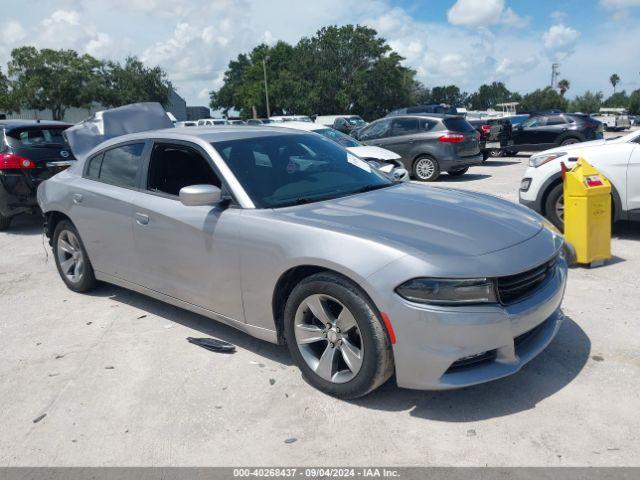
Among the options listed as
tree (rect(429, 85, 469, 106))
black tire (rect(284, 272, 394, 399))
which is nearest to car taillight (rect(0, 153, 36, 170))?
black tire (rect(284, 272, 394, 399))

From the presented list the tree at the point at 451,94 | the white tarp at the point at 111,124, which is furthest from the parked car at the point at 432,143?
the tree at the point at 451,94

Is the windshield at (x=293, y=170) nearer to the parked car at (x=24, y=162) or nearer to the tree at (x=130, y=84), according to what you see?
the parked car at (x=24, y=162)

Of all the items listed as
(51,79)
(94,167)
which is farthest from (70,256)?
(51,79)

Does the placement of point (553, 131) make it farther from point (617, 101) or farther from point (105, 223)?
point (617, 101)

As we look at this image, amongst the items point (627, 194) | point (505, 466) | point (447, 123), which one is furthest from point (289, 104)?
point (505, 466)

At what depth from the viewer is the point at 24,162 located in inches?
337

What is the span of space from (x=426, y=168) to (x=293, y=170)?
389 inches

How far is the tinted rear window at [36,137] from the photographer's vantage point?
28.7 feet

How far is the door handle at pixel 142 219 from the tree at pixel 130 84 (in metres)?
48.5

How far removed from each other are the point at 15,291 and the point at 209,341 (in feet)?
9.49

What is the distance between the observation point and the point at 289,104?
202 feet

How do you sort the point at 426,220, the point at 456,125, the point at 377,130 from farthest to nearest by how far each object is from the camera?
1. the point at 377,130
2. the point at 456,125
3. the point at 426,220

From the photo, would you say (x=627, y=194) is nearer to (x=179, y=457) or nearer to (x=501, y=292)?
(x=501, y=292)

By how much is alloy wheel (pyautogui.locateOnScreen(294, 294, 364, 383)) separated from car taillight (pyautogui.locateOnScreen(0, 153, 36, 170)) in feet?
22.6
